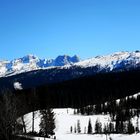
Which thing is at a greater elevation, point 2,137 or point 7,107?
point 7,107

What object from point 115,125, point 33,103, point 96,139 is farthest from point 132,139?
point 115,125

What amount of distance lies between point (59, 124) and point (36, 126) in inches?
670

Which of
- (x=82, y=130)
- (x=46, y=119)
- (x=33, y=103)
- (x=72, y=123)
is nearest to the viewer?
(x=46, y=119)

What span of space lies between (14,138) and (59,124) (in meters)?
129

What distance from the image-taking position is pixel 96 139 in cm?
12675

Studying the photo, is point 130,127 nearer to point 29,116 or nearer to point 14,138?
point 29,116

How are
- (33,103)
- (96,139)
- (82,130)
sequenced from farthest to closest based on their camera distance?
(82,130), (33,103), (96,139)

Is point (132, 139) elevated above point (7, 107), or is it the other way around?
point (7, 107)

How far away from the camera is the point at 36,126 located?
178375 millimetres

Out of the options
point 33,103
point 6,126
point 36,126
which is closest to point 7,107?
point 6,126

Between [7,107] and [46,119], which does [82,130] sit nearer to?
[46,119]

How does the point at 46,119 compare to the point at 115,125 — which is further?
the point at 115,125

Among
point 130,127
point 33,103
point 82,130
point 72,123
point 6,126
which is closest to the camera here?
point 6,126

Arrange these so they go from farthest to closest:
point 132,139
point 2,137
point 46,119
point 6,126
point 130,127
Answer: point 130,127 → point 132,139 → point 46,119 → point 2,137 → point 6,126
